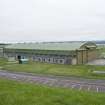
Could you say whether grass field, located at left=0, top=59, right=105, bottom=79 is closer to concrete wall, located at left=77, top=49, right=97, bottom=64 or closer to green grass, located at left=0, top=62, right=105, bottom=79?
green grass, located at left=0, top=62, right=105, bottom=79

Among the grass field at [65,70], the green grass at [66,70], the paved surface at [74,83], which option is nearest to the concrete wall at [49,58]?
the grass field at [65,70]

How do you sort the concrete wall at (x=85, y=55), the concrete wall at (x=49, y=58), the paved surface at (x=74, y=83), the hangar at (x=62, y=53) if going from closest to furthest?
the paved surface at (x=74, y=83) → the hangar at (x=62, y=53) → the concrete wall at (x=85, y=55) → the concrete wall at (x=49, y=58)

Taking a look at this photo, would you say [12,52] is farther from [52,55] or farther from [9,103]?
[9,103]

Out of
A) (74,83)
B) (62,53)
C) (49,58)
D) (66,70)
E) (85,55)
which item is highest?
(62,53)

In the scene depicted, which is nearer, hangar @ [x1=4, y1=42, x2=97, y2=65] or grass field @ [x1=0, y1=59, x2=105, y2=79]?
grass field @ [x1=0, y1=59, x2=105, y2=79]

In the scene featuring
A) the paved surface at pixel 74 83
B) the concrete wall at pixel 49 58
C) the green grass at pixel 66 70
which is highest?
the concrete wall at pixel 49 58

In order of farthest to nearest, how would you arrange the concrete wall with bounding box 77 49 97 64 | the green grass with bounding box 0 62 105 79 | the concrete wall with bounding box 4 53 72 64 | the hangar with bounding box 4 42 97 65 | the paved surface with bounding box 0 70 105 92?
the concrete wall with bounding box 4 53 72 64
the concrete wall with bounding box 77 49 97 64
the hangar with bounding box 4 42 97 65
the green grass with bounding box 0 62 105 79
the paved surface with bounding box 0 70 105 92

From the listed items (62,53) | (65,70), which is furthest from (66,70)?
(62,53)

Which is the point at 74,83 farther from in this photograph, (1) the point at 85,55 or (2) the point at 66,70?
(1) the point at 85,55

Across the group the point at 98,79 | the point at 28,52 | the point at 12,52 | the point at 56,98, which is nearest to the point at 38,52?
the point at 28,52

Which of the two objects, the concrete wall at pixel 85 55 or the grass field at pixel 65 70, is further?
the concrete wall at pixel 85 55

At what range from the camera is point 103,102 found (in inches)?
554

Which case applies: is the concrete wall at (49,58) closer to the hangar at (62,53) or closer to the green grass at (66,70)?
the hangar at (62,53)

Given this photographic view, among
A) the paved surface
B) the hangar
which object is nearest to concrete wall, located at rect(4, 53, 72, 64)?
the hangar
